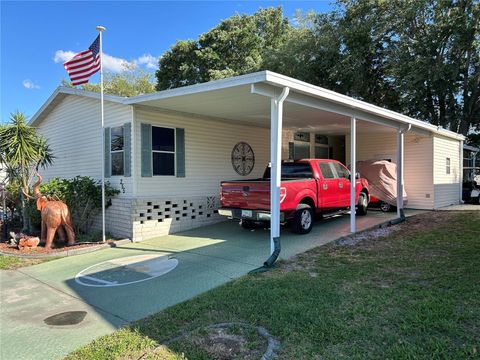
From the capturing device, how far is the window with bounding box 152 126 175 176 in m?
9.59

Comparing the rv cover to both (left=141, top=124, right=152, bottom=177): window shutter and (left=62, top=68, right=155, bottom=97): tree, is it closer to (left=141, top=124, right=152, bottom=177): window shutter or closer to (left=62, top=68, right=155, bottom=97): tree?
(left=141, top=124, right=152, bottom=177): window shutter

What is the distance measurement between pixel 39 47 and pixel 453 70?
2118cm

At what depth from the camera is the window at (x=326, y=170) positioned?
9719 millimetres

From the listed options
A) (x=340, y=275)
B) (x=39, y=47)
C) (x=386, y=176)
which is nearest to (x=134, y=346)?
(x=340, y=275)

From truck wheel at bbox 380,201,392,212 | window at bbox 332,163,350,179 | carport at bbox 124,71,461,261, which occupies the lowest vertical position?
truck wheel at bbox 380,201,392,212

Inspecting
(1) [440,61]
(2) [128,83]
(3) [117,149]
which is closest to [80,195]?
(3) [117,149]

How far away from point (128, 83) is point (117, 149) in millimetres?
30213

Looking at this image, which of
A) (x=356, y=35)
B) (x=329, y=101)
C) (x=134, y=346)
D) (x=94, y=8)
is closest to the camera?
(x=134, y=346)

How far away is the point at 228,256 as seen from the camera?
704 cm

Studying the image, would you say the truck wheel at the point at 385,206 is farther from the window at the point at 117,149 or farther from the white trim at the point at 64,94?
the white trim at the point at 64,94

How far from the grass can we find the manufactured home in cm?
243

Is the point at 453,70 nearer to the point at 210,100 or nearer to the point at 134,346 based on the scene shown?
the point at 210,100

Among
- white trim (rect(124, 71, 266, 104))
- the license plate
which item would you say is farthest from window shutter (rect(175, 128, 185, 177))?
the license plate

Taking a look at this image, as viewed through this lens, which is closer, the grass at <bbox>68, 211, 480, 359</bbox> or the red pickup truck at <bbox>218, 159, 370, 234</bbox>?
the grass at <bbox>68, 211, 480, 359</bbox>
